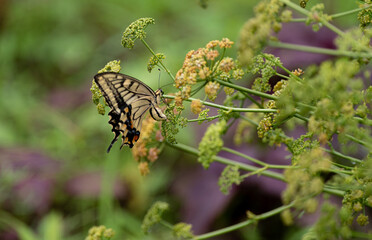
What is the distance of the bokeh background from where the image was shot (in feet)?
8.48

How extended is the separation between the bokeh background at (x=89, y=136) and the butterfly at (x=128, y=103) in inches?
18.5

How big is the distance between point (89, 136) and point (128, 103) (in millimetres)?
2147

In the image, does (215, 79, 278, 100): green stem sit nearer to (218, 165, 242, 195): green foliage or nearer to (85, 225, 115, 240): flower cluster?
(218, 165, 242, 195): green foliage

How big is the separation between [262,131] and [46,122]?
311cm

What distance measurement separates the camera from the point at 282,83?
116cm

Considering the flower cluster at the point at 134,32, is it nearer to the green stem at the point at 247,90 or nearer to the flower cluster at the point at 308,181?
the green stem at the point at 247,90

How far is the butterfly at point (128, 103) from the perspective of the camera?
130 centimetres

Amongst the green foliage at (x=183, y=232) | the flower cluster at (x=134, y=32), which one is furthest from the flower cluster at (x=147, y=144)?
the flower cluster at (x=134, y=32)

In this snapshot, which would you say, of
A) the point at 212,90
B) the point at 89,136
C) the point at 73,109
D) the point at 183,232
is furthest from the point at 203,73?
the point at 73,109

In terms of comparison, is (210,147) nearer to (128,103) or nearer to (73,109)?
(128,103)

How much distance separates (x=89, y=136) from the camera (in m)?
3.50

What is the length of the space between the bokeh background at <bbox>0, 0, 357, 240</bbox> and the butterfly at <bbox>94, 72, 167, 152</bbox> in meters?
0.47

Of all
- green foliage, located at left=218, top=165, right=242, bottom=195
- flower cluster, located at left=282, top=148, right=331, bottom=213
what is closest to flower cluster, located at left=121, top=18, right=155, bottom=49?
green foliage, located at left=218, top=165, right=242, bottom=195

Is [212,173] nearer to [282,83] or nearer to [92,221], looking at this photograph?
[92,221]
